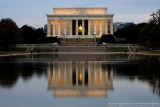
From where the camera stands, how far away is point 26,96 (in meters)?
16.0

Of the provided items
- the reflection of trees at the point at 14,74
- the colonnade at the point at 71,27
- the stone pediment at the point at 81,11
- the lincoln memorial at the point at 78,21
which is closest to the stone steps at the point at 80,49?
the lincoln memorial at the point at 78,21

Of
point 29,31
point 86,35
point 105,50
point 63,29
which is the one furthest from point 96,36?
point 105,50

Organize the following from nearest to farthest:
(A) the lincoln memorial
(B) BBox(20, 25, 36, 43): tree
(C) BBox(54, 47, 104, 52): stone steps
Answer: (C) BBox(54, 47, 104, 52): stone steps < (B) BBox(20, 25, 36, 43): tree < (A) the lincoln memorial

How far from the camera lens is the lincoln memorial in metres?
109

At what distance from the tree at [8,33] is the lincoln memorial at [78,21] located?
3032 cm

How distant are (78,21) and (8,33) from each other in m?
44.3

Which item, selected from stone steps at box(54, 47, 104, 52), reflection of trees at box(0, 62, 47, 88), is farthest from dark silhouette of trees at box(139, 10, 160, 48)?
reflection of trees at box(0, 62, 47, 88)

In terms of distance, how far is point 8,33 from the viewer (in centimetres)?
7681

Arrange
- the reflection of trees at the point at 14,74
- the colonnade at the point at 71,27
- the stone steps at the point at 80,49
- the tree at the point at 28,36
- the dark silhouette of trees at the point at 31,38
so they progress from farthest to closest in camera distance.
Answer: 1. the colonnade at the point at 71,27
2. the tree at the point at 28,36
3. the dark silhouette of trees at the point at 31,38
4. the stone steps at the point at 80,49
5. the reflection of trees at the point at 14,74

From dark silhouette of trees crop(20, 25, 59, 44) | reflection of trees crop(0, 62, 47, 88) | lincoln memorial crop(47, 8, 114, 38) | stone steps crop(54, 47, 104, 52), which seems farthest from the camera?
lincoln memorial crop(47, 8, 114, 38)

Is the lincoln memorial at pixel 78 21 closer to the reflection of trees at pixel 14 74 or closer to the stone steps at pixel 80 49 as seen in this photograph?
the stone steps at pixel 80 49

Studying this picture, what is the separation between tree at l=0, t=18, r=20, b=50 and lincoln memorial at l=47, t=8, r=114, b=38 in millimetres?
30323

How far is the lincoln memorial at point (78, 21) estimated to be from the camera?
10881cm

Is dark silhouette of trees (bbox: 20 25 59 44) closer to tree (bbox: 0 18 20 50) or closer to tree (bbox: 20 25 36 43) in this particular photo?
tree (bbox: 20 25 36 43)
